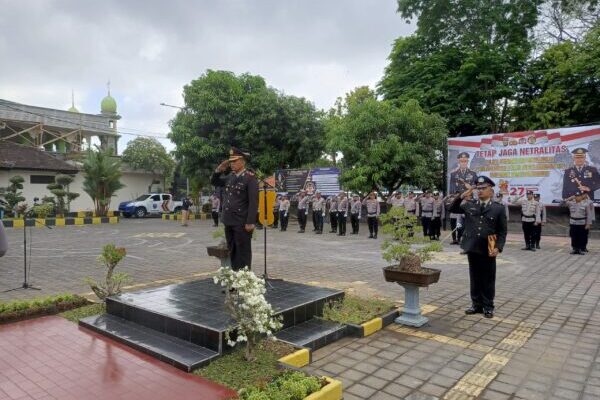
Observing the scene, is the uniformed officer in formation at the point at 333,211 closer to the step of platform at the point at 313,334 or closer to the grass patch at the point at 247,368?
the step of platform at the point at 313,334

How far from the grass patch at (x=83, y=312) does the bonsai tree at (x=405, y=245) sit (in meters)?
Result: 3.67

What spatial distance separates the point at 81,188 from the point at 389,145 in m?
20.5

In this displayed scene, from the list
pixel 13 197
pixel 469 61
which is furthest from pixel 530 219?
pixel 13 197

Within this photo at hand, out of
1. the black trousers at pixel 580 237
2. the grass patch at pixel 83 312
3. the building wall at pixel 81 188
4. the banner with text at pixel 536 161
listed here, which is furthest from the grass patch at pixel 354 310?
the building wall at pixel 81 188

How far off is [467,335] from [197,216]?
23.0 metres

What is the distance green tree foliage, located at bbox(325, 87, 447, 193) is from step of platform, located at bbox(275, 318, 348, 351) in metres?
12.6

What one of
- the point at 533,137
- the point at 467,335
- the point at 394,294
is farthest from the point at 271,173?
the point at 467,335

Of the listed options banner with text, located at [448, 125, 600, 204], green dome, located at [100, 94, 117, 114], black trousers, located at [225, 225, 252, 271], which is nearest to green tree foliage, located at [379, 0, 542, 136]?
banner with text, located at [448, 125, 600, 204]

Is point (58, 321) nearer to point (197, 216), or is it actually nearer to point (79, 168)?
point (197, 216)

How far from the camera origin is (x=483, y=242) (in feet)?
18.6

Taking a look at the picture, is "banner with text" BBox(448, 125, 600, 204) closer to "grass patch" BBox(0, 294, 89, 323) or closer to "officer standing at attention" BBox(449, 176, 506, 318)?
"officer standing at attention" BBox(449, 176, 506, 318)

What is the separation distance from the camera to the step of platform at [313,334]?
452cm

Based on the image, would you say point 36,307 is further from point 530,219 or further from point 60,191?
point 60,191

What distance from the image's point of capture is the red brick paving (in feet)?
11.3
